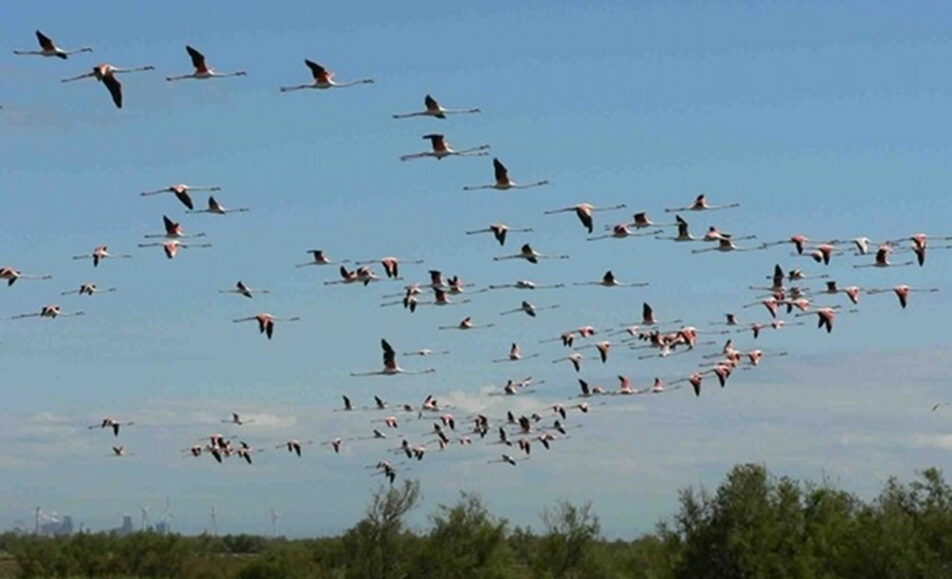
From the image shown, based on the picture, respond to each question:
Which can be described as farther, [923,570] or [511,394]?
[923,570]

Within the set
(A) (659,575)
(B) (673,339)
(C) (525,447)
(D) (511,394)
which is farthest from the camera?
(A) (659,575)

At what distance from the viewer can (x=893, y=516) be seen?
288 ft

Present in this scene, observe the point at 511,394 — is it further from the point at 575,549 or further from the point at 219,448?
the point at 575,549

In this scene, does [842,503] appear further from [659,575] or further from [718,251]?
[718,251]

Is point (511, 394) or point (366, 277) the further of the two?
point (511, 394)

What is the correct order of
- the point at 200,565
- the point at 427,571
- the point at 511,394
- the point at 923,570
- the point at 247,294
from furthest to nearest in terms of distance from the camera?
the point at 200,565, the point at 427,571, the point at 923,570, the point at 511,394, the point at 247,294

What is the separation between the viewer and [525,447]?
65.5 metres

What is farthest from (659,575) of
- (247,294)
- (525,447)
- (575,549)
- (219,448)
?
(247,294)

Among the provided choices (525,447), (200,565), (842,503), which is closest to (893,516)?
(842,503)

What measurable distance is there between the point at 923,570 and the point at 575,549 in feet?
81.7

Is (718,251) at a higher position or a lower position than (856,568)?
higher

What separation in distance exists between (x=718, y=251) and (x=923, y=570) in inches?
1487

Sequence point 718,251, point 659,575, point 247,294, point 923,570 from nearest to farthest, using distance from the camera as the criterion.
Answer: point 247,294 → point 718,251 → point 923,570 → point 659,575

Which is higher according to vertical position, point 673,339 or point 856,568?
point 673,339
